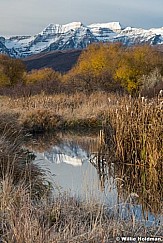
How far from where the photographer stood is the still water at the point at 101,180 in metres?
5.46

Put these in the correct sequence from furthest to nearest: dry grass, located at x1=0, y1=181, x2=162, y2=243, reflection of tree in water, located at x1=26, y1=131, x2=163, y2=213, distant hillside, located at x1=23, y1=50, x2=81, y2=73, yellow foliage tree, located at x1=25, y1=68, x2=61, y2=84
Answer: distant hillside, located at x1=23, y1=50, x2=81, y2=73
yellow foliage tree, located at x1=25, y1=68, x2=61, y2=84
reflection of tree in water, located at x1=26, y1=131, x2=163, y2=213
dry grass, located at x1=0, y1=181, x2=162, y2=243

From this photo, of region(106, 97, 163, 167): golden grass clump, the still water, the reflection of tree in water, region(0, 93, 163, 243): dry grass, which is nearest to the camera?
region(0, 93, 163, 243): dry grass

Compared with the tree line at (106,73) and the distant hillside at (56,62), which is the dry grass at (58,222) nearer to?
the tree line at (106,73)

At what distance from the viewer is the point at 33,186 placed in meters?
6.13

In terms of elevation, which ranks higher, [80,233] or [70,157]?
[80,233]

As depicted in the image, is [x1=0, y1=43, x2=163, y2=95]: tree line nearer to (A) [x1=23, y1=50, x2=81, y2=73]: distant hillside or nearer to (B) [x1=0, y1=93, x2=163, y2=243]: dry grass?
(B) [x1=0, y1=93, x2=163, y2=243]: dry grass

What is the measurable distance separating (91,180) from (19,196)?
2203 mm

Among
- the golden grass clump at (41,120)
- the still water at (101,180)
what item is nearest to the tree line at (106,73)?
the golden grass clump at (41,120)

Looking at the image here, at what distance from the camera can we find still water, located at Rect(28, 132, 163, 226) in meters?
5.46

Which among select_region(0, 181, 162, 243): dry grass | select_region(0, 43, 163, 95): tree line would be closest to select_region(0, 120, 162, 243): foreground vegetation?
select_region(0, 181, 162, 243): dry grass

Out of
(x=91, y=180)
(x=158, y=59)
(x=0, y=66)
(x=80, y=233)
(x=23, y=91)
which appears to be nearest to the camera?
(x=80, y=233)

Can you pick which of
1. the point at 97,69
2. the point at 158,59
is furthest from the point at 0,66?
the point at 158,59

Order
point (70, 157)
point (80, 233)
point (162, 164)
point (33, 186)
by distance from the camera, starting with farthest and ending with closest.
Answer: point (70, 157)
point (162, 164)
point (33, 186)
point (80, 233)

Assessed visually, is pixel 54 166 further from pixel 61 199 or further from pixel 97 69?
pixel 97 69
